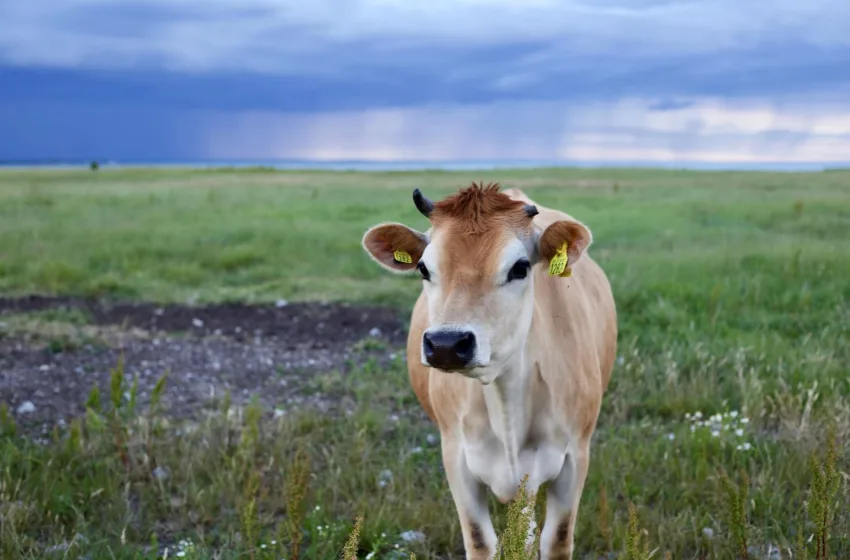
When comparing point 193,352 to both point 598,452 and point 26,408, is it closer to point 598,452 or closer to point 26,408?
point 26,408

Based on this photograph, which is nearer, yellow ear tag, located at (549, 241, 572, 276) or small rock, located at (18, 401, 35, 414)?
yellow ear tag, located at (549, 241, 572, 276)

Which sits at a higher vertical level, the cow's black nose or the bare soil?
the cow's black nose

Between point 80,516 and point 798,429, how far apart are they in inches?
194

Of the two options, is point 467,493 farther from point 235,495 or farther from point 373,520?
point 235,495

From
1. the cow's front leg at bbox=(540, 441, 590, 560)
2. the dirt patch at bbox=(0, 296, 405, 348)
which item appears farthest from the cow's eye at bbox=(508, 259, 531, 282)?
the dirt patch at bbox=(0, 296, 405, 348)

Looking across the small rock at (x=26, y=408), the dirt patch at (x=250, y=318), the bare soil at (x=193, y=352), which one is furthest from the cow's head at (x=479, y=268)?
the dirt patch at (x=250, y=318)

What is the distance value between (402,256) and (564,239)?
2.82 ft

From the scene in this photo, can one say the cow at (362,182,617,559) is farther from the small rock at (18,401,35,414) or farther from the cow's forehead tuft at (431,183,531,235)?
the small rock at (18,401,35,414)

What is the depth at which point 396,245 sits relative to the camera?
4238mm

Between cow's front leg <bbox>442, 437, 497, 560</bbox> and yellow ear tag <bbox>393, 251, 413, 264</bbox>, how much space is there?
1.00 m

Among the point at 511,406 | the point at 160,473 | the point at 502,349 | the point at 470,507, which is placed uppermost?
the point at 502,349

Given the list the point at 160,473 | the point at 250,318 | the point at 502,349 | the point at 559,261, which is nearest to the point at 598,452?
the point at 559,261

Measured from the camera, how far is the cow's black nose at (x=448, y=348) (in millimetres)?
3350

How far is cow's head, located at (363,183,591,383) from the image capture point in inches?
134
